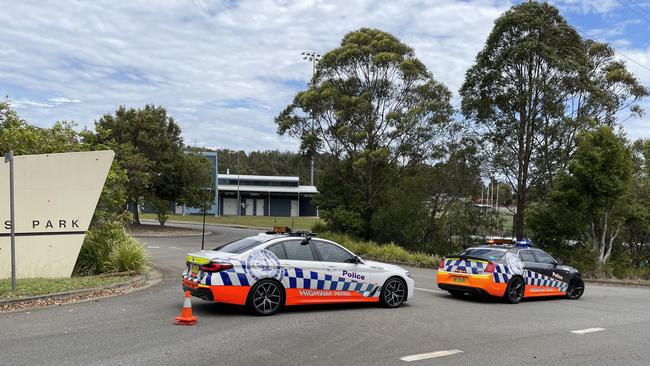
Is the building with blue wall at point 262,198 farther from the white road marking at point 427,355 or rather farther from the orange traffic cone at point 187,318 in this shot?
the white road marking at point 427,355

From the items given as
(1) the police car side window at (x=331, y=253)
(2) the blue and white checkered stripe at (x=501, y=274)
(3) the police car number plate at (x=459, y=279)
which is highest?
(1) the police car side window at (x=331, y=253)

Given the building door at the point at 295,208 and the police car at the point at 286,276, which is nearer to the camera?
the police car at the point at 286,276

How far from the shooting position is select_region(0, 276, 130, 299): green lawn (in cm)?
1041

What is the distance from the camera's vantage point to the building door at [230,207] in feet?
Result: 260

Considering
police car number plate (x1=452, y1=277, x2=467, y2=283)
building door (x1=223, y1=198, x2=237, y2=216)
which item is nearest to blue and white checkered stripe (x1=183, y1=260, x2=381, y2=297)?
police car number plate (x1=452, y1=277, x2=467, y2=283)

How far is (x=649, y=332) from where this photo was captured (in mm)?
9547

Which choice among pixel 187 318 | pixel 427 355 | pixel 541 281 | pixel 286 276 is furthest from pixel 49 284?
pixel 541 281

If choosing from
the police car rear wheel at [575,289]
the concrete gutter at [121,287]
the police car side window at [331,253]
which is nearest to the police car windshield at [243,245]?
the police car side window at [331,253]

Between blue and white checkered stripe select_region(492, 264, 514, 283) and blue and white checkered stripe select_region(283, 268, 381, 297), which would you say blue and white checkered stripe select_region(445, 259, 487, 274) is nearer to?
blue and white checkered stripe select_region(492, 264, 514, 283)

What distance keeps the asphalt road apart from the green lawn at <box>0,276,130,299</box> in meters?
0.94

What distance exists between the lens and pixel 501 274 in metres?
12.6

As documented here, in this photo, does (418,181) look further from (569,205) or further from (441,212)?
(569,205)

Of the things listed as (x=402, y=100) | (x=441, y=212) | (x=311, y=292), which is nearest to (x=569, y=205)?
(x=441, y=212)

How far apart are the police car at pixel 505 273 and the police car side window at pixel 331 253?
3.51 meters
